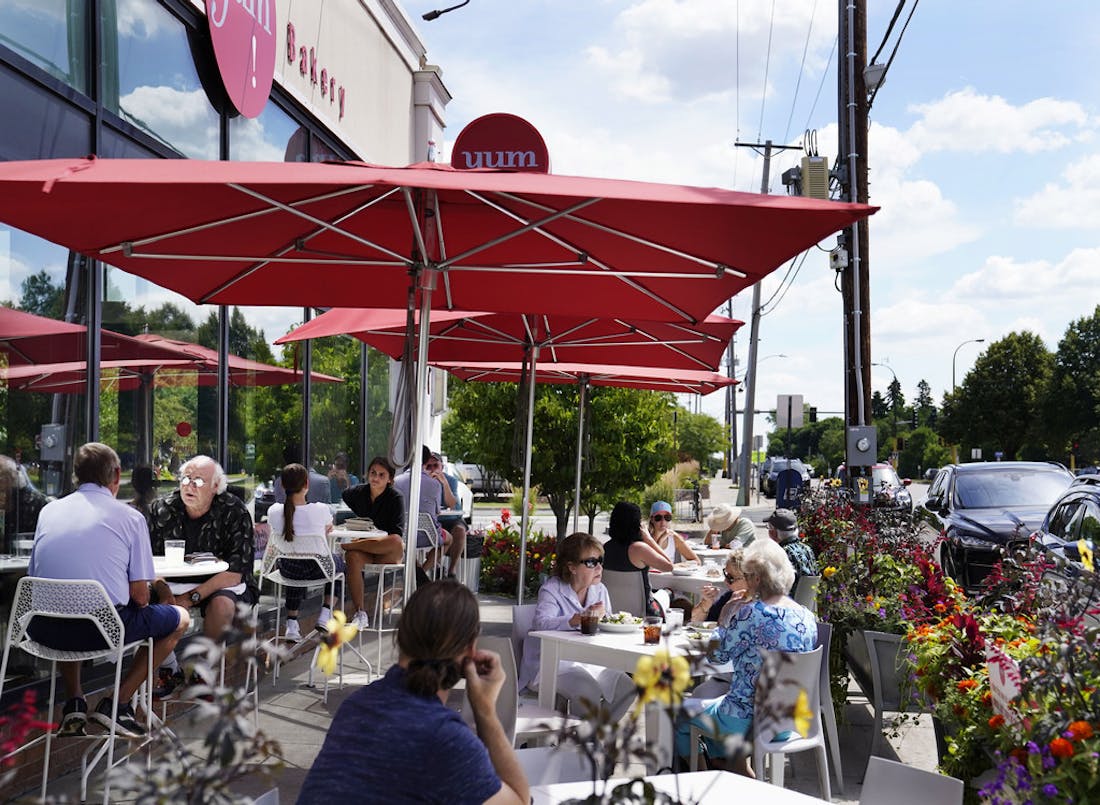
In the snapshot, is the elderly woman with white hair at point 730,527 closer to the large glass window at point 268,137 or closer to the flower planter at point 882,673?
the flower planter at point 882,673

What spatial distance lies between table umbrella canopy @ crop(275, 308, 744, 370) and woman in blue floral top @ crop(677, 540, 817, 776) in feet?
→ 9.88

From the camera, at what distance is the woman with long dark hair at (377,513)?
9.30 m

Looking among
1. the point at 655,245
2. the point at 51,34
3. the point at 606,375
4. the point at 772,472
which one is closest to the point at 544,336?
the point at 606,375

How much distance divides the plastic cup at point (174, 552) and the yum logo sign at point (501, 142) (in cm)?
391

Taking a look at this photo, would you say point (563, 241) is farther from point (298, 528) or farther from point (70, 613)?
point (298, 528)

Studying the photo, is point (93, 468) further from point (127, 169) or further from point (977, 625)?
point (977, 625)

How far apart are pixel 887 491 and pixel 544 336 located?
42.8 ft

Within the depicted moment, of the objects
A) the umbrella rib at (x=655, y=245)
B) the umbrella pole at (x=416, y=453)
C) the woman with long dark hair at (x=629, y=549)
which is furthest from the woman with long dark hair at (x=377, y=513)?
the umbrella rib at (x=655, y=245)

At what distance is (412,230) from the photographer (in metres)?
5.40

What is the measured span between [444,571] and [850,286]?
5.97 m

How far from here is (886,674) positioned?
21.4 feet

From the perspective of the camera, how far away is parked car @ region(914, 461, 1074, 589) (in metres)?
13.4

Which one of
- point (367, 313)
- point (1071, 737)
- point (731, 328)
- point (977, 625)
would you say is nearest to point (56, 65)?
point (367, 313)

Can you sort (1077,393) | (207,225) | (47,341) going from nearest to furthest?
(207,225) < (47,341) < (1077,393)
